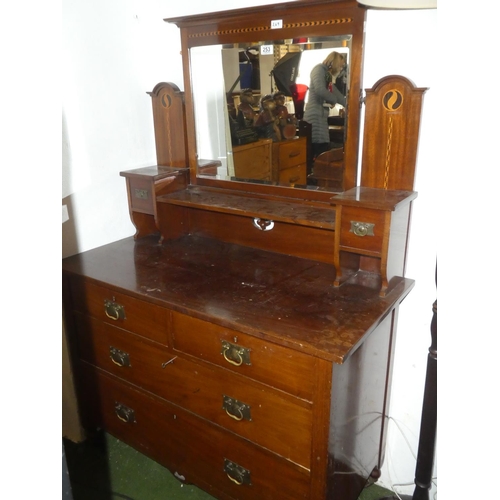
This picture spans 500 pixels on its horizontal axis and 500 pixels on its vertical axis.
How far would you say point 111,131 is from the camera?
1786 mm

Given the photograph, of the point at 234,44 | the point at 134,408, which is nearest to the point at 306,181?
the point at 234,44

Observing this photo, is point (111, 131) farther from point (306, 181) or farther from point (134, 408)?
point (134, 408)

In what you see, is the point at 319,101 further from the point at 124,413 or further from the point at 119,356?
the point at 124,413

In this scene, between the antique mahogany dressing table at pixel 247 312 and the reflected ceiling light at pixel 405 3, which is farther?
the antique mahogany dressing table at pixel 247 312

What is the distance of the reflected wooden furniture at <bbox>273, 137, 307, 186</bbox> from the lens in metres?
1.51

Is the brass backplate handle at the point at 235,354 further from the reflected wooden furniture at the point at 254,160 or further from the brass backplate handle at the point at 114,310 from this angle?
the reflected wooden furniture at the point at 254,160

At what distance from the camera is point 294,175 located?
155 cm

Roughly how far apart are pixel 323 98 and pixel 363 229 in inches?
18.2

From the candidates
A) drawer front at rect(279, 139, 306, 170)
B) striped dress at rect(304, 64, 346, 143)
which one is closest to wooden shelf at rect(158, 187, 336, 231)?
drawer front at rect(279, 139, 306, 170)

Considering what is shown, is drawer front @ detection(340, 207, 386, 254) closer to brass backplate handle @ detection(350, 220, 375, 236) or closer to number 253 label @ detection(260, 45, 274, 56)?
brass backplate handle @ detection(350, 220, 375, 236)

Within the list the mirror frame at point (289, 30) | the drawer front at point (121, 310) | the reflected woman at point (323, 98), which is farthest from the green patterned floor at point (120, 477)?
the reflected woman at point (323, 98)

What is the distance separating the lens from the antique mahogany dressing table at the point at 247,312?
1.21 meters

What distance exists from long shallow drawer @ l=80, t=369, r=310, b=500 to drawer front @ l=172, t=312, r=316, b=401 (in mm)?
254
